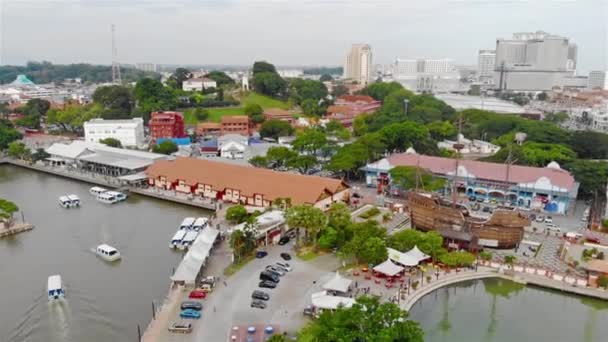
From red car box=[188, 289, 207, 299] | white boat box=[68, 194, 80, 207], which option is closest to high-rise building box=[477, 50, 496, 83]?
white boat box=[68, 194, 80, 207]

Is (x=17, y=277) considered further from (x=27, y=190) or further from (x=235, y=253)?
(x=27, y=190)

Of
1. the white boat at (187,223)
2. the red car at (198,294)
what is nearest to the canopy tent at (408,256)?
the red car at (198,294)

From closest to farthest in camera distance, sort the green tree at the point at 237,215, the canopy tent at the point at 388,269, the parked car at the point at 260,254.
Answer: the canopy tent at the point at 388,269
the parked car at the point at 260,254
the green tree at the point at 237,215

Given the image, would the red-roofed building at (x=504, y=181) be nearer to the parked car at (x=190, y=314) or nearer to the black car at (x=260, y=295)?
the black car at (x=260, y=295)

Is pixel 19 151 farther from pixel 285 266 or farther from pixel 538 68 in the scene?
pixel 538 68

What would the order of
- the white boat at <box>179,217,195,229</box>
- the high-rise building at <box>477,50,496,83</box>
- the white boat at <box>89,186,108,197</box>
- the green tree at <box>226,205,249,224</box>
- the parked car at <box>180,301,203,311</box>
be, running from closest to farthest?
the parked car at <box>180,301,203,311</box> < the green tree at <box>226,205,249,224</box> < the white boat at <box>179,217,195,229</box> < the white boat at <box>89,186,108,197</box> < the high-rise building at <box>477,50,496,83</box>

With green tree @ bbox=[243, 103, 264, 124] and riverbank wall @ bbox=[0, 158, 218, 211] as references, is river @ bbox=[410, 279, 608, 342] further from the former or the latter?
green tree @ bbox=[243, 103, 264, 124]
